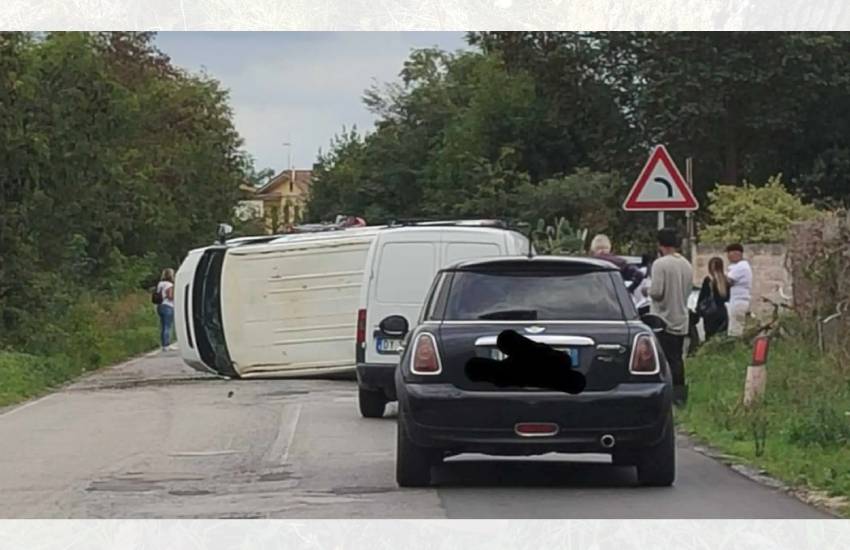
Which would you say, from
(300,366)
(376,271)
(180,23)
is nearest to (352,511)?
(180,23)

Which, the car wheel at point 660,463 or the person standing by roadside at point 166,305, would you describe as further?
the person standing by roadside at point 166,305

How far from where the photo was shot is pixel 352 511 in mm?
10812

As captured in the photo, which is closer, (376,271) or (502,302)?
(502,302)

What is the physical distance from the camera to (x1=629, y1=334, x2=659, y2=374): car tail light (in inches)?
432

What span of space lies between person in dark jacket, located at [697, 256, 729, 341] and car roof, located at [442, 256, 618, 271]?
4.63m

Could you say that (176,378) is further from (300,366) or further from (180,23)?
(180,23)

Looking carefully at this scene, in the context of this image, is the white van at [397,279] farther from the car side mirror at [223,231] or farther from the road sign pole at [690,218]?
the car side mirror at [223,231]

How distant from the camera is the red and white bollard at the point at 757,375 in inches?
561

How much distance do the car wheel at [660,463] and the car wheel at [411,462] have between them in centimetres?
124

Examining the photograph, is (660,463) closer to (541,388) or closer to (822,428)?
(541,388)

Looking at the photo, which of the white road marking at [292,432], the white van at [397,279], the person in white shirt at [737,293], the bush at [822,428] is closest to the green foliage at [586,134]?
the white van at [397,279]

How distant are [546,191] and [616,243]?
73 cm

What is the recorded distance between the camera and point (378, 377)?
15.6 metres
